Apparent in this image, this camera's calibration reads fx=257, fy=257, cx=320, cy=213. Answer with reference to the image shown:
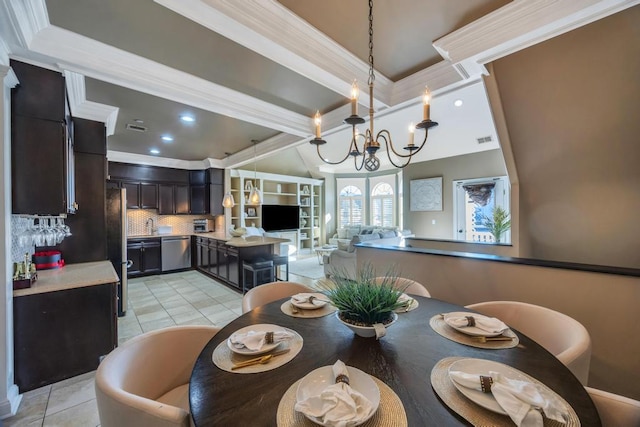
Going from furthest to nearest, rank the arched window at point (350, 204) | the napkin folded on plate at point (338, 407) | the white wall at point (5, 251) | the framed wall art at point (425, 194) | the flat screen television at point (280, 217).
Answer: the arched window at point (350, 204) < the flat screen television at point (280, 217) < the framed wall art at point (425, 194) < the white wall at point (5, 251) < the napkin folded on plate at point (338, 407)

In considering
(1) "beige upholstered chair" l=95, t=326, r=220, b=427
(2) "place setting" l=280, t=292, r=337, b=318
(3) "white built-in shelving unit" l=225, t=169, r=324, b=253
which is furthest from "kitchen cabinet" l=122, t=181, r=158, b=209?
(2) "place setting" l=280, t=292, r=337, b=318

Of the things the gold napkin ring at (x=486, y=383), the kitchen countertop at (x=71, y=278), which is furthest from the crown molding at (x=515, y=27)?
the kitchen countertop at (x=71, y=278)

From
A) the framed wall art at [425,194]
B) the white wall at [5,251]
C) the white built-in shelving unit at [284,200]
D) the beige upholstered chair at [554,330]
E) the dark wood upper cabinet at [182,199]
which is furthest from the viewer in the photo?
the framed wall art at [425,194]

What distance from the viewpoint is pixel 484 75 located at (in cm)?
237

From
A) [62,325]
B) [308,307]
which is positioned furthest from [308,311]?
[62,325]

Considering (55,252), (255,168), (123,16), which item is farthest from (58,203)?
(255,168)

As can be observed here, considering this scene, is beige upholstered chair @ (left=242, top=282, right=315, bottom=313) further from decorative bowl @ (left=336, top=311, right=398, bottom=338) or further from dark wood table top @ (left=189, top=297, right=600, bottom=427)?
decorative bowl @ (left=336, top=311, right=398, bottom=338)

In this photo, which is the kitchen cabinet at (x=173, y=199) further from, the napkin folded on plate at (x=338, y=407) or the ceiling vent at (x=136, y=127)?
the napkin folded on plate at (x=338, y=407)

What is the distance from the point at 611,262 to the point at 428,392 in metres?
3.49

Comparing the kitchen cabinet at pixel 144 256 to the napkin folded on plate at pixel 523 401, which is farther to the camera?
the kitchen cabinet at pixel 144 256

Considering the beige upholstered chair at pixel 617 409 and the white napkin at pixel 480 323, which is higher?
the white napkin at pixel 480 323

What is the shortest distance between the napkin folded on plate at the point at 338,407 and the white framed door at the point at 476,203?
6537mm

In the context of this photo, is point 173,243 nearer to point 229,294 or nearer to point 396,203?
point 229,294

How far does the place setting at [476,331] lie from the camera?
1160 mm
